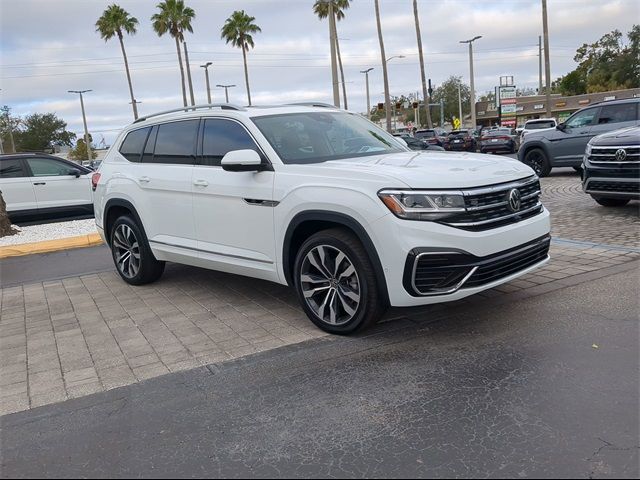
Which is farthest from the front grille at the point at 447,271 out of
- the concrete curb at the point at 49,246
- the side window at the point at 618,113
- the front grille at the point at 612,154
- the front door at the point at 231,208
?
the side window at the point at 618,113

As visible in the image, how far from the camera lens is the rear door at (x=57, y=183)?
11.9 meters

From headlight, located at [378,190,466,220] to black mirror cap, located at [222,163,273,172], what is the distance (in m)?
1.27

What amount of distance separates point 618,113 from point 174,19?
3802cm

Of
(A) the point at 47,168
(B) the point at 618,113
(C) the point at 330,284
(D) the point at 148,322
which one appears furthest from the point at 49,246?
(B) the point at 618,113

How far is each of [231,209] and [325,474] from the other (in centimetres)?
292

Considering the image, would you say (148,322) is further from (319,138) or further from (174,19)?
(174,19)

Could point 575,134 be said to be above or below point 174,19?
below

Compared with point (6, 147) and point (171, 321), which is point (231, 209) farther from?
point (6, 147)

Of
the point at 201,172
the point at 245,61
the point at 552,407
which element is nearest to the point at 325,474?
the point at 552,407

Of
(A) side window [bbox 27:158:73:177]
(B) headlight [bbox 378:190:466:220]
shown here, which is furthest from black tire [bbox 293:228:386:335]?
(A) side window [bbox 27:158:73:177]

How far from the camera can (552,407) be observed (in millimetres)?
3262

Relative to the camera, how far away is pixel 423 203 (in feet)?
13.4

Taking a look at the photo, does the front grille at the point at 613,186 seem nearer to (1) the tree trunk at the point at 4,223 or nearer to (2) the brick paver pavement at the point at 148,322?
(2) the brick paver pavement at the point at 148,322

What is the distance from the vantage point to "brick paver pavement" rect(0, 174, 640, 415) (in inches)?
167
